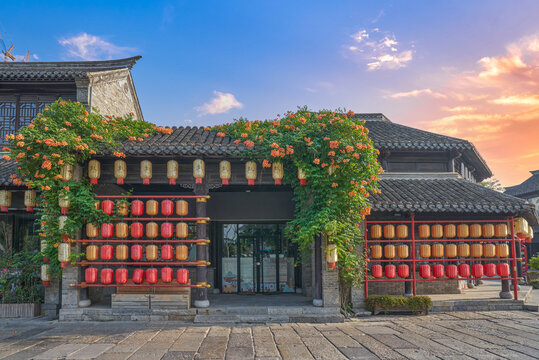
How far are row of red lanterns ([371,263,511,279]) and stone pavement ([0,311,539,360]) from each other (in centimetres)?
113

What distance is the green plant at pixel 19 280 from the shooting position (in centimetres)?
964

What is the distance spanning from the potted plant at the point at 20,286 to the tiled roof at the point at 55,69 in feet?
17.5

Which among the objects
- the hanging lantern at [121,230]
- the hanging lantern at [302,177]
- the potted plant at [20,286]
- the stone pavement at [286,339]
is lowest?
the stone pavement at [286,339]

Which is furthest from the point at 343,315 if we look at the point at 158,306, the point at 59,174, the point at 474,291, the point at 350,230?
the point at 59,174

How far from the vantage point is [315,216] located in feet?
29.8

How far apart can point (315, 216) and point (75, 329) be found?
19.9 feet

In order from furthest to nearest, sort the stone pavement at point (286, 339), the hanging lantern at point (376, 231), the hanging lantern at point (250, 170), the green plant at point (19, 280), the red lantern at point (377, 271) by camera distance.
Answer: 1. the hanging lantern at point (376, 231)
2. the red lantern at point (377, 271)
3. the green plant at point (19, 280)
4. the hanging lantern at point (250, 170)
5. the stone pavement at point (286, 339)

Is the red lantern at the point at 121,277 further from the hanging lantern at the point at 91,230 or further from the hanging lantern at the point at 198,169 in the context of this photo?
the hanging lantern at the point at 198,169

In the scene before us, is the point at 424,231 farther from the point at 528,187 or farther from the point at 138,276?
the point at 528,187

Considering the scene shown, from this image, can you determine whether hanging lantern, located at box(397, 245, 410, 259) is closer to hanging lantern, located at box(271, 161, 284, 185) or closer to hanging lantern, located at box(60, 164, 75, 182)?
hanging lantern, located at box(271, 161, 284, 185)

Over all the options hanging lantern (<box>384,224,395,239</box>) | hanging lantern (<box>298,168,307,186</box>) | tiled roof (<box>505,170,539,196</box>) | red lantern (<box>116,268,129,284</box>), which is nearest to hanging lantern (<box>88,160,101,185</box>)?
red lantern (<box>116,268,129,284</box>)

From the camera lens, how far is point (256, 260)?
12.8 meters

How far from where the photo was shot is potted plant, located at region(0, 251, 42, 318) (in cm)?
943

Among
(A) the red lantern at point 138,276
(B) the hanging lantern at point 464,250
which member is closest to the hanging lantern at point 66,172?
(A) the red lantern at point 138,276
